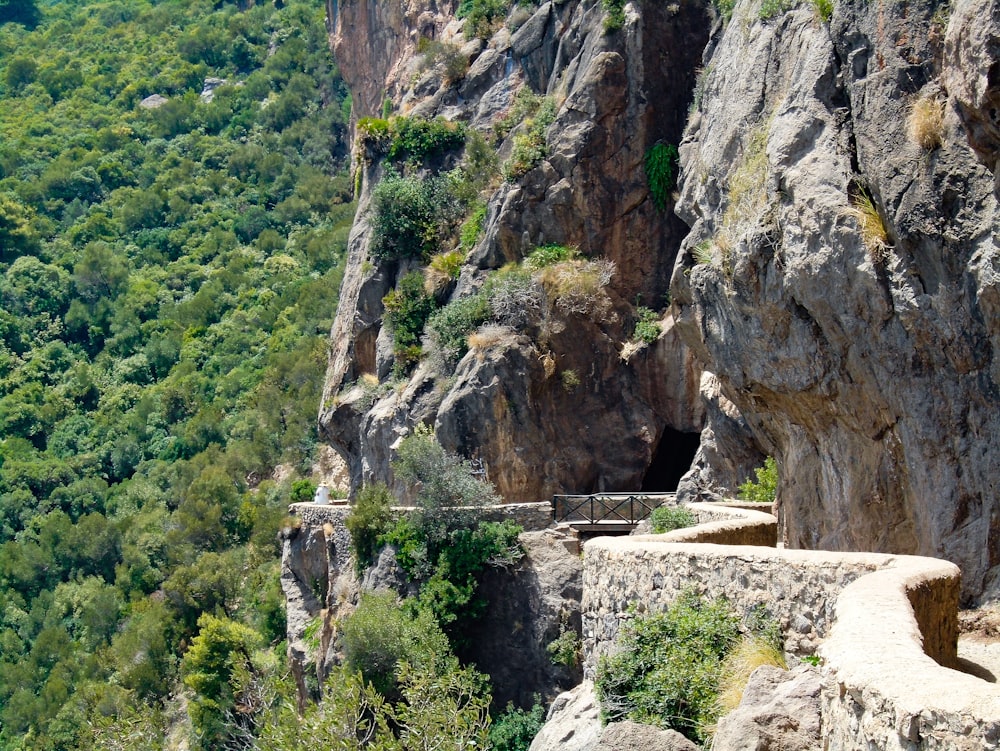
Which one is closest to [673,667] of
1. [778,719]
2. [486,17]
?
[778,719]

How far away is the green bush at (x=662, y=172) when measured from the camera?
95.4ft

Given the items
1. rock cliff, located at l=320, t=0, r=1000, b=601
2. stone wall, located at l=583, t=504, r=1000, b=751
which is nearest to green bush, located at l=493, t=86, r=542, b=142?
rock cliff, located at l=320, t=0, r=1000, b=601

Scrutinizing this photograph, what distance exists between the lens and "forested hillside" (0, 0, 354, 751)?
46844 mm

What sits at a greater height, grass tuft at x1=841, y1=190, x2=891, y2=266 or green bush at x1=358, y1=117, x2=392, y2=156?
green bush at x1=358, y1=117, x2=392, y2=156

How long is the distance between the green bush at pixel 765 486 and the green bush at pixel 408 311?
11.5 m

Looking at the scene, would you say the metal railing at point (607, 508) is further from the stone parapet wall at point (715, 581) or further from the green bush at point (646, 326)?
the stone parapet wall at point (715, 581)

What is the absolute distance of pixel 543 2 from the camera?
112 ft

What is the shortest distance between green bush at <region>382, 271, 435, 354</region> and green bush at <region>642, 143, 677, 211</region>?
21.3ft

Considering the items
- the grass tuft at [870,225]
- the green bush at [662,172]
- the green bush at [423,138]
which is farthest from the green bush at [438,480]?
the green bush at [423,138]

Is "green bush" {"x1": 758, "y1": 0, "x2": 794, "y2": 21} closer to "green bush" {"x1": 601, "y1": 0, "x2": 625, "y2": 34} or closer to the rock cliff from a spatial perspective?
the rock cliff

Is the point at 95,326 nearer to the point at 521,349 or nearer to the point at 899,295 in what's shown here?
the point at 521,349

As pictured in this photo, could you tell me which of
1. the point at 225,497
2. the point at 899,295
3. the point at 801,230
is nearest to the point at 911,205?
the point at 899,295

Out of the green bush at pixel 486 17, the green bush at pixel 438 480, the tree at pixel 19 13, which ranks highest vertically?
the tree at pixel 19 13

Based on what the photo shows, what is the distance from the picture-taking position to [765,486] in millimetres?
21422
